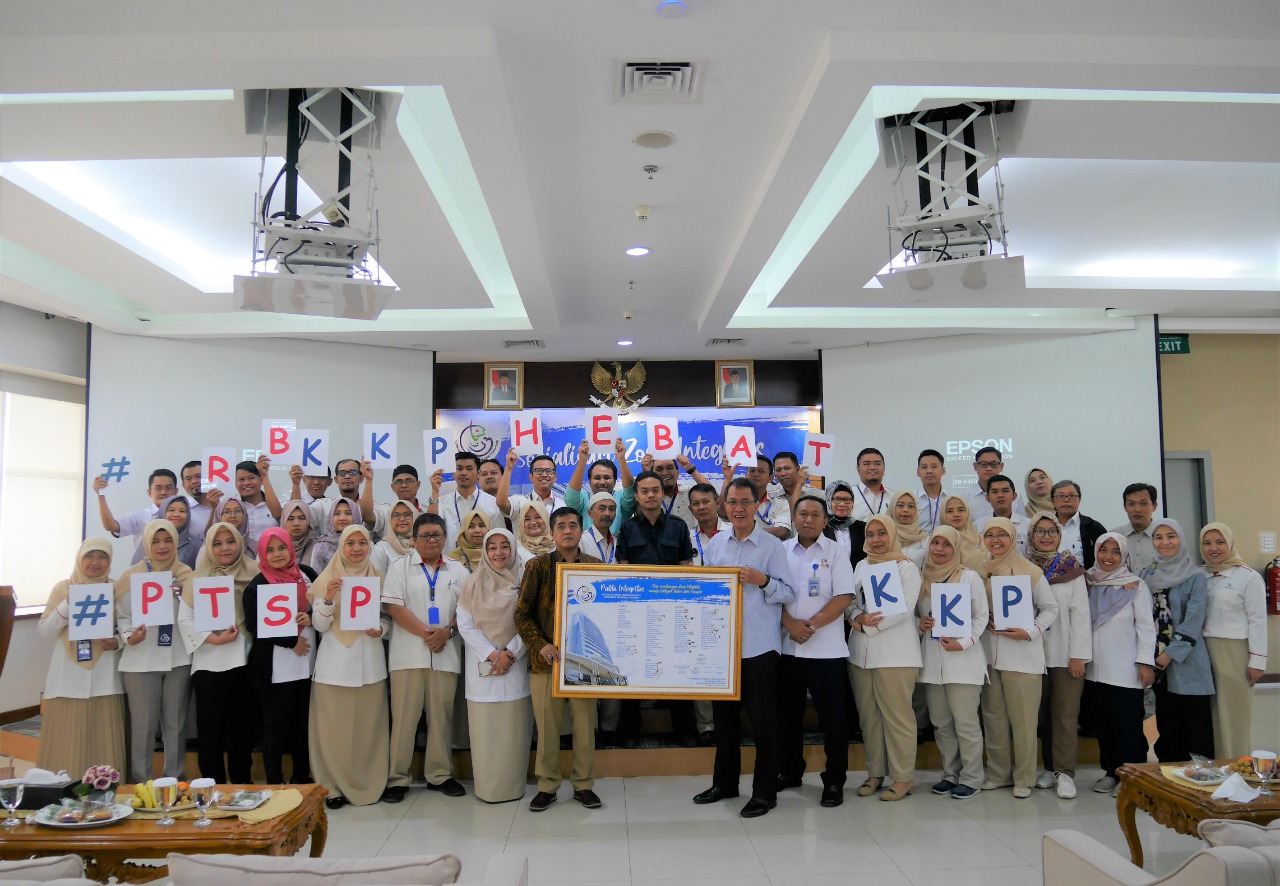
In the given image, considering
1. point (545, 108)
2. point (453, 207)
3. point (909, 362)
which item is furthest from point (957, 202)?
point (909, 362)

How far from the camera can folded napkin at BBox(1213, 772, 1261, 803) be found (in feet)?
10.9

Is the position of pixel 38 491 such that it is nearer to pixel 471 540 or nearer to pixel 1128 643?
pixel 471 540

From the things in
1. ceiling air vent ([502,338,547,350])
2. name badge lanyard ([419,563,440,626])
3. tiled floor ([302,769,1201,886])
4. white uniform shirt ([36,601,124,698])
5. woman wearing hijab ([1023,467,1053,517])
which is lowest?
tiled floor ([302,769,1201,886])

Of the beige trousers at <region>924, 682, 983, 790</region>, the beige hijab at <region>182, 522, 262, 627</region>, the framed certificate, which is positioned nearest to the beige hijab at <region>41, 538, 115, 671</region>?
the beige hijab at <region>182, 522, 262, 627</region>

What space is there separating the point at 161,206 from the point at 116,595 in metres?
2.58

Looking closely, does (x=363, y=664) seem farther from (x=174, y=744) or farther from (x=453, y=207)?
(x=453, y=207)

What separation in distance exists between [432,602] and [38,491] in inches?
212

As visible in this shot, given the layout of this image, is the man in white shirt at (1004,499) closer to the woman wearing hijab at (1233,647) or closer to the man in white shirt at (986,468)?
the man in white shirt at (986,468)

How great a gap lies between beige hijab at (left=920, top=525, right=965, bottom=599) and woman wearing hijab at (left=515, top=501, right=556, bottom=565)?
2.23m

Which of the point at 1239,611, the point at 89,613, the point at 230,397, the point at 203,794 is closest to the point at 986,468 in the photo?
the point at 1239,611

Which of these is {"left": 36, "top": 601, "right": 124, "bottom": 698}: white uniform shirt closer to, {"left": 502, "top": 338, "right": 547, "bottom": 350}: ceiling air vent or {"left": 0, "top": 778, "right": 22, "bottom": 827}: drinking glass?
{"left": 0, "top": 778, "right": 22, "bottom": 827}: drinking glass

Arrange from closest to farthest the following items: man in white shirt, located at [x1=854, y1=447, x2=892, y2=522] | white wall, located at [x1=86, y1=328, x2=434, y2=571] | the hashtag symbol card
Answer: the hashtag symbol card, man in white shirt, located at [x1=854, y1=447, x2=892, y2=522], white wall, located at [x1=86, y1=328, x2=434, y2=571]

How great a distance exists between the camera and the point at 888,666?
494cm

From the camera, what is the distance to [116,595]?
196 inches
